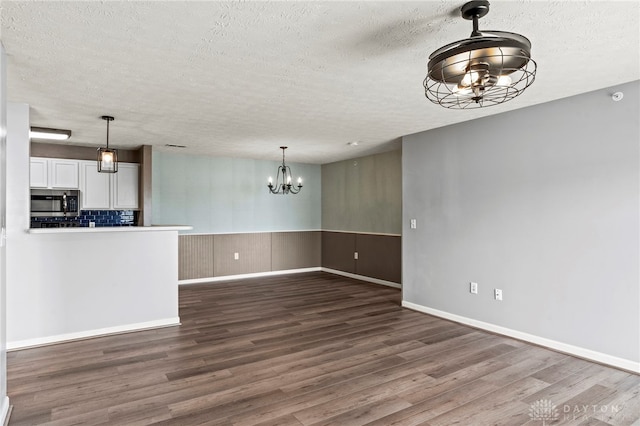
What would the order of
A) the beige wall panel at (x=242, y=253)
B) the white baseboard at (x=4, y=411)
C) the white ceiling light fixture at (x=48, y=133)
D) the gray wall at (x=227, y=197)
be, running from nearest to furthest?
1. the white baseboard at (x=4, y=411)
2. the white ceiling light fixture at (x=48, y=133)
3. the gray wall at (x=227, y=197)
4. the beige wall panel at (x=242, y=253)

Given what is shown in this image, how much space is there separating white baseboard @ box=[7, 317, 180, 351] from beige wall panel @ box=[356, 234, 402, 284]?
3770mm

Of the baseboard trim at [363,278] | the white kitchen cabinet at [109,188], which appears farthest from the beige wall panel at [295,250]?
the white kitchen cabinet at [109,188]

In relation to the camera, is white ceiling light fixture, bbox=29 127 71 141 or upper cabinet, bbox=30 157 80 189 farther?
upper cabinet, bbox=30 157 80 189

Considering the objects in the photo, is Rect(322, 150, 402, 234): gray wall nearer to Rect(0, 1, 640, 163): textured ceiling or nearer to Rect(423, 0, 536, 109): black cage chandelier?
Rect(0, 1, 640, 163): textured ceiling

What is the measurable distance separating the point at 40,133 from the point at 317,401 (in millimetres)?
4663

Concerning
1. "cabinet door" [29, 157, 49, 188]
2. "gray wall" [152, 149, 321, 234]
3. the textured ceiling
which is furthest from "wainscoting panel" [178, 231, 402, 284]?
the textured ceiling

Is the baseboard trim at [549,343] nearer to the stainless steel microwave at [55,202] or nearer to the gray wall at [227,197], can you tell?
the gray wall at [227,197]

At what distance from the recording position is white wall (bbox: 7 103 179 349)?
151 inches

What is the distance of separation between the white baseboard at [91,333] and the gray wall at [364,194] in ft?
13.4

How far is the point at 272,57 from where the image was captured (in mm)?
2717

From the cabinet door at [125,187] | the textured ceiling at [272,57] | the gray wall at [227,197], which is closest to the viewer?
the textured ceiling at [272,57]

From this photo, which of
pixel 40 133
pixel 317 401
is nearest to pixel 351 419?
pixel 317 401

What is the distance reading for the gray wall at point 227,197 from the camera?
7.23 meters

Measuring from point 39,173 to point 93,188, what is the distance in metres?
0.74
